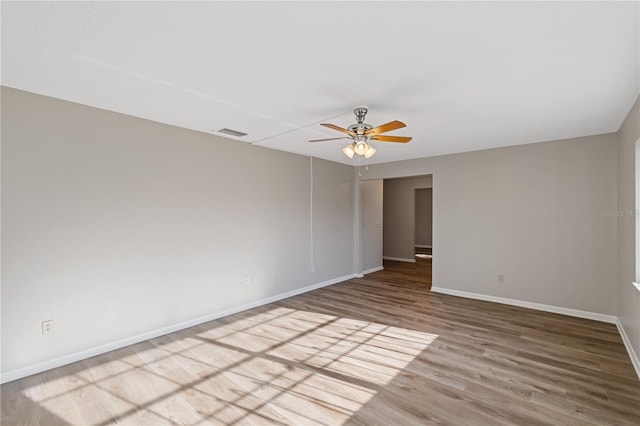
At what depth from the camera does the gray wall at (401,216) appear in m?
8.72

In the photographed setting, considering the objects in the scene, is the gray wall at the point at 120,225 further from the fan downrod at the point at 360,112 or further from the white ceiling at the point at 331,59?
the fan downrod at the point at 360,112

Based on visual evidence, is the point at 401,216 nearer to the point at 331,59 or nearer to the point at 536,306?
the point at 536,306

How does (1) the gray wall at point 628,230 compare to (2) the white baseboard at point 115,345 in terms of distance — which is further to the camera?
(1) the gray wall at point 628,230

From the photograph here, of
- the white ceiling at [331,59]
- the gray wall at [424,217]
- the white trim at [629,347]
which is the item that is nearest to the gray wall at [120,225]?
the white ceiling at [331,59]

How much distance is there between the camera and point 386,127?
2.72 metres

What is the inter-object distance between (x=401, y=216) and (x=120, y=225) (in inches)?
290

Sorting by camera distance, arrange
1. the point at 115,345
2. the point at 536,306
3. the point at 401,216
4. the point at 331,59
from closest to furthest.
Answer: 1. the point at 331,59
2. the point at 115,345
3. the point at 536,306
4. the point at 401,216

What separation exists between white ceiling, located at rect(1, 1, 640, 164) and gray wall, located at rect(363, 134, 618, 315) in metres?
1.00

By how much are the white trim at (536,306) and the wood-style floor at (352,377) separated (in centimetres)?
17

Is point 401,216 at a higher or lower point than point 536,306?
higher

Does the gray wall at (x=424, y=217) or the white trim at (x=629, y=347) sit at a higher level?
the gray wall at (x=424, y=217)

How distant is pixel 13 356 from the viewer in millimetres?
2523

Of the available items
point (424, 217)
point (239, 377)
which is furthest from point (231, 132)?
point (424, 217)

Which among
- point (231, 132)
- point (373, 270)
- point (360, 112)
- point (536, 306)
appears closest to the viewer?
point (360, 112)
